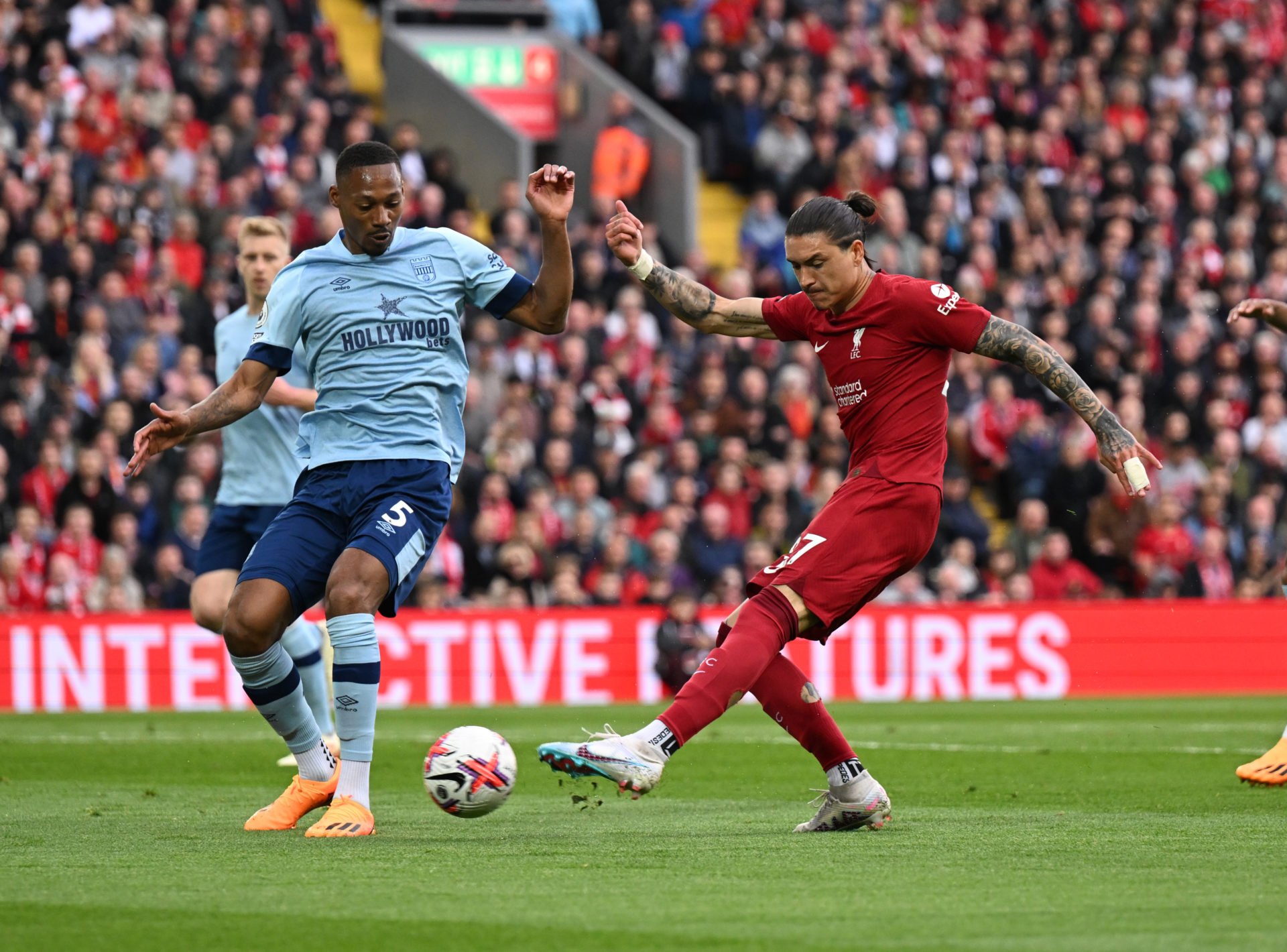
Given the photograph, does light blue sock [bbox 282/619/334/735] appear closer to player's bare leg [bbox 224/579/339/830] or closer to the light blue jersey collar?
player's bare leg [bbox 224/579/339/830]

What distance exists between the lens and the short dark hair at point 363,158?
25.5 ft

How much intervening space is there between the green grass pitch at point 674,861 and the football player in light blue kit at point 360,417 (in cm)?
55

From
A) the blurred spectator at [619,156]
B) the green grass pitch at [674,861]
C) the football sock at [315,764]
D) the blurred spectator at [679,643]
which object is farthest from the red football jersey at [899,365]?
the blurred spectator at [619,156]

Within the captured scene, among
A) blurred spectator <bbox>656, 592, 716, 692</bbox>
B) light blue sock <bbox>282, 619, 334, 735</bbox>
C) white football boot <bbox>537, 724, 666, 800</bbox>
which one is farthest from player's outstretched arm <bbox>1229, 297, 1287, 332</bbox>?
blurred spectator <bbox>656, 592, 716, 692</bbox>

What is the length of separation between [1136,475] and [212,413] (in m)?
3.43

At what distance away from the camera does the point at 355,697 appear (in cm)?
762

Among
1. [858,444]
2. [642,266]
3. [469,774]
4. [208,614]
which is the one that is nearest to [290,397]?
[208,614]

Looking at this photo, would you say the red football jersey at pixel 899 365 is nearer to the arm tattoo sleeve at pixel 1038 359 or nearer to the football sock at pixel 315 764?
the arm tattoo sleeve at pixel 1038 359

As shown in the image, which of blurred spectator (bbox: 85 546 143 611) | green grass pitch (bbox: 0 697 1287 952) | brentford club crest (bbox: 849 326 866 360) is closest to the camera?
green grass pitch (bbox: 0 697 1287 952)

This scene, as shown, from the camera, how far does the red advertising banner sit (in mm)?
16859

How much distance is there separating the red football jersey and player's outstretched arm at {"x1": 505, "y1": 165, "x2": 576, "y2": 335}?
93 cm

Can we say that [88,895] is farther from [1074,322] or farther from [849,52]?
[849,52]

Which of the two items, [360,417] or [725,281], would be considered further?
[725,281]

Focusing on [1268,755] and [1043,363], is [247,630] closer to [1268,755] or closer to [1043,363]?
[1043,363]
